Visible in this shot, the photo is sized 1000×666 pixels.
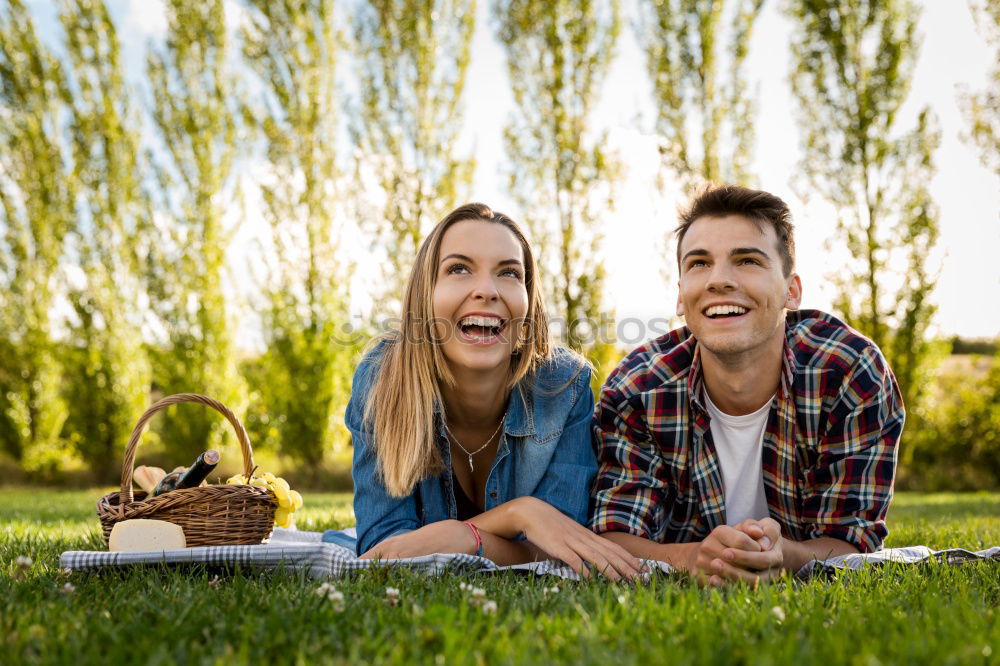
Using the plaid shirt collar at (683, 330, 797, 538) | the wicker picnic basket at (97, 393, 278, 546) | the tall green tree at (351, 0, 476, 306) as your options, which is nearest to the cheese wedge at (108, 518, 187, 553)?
the wicker picnic basket at (97, 393, 278, 546)

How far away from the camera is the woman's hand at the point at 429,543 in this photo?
124 inches

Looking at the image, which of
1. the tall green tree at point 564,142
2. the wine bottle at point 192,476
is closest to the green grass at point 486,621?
the wine bottle at point 192,476

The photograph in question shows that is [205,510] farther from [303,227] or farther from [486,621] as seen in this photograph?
[303,227]

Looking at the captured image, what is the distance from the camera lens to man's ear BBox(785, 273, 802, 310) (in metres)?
3.73

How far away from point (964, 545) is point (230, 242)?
11.6 m

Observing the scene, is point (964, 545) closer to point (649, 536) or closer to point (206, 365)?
point (649, 536)

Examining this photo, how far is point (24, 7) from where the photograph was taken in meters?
14.1

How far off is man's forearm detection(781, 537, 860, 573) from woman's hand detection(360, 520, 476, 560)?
4.22ft

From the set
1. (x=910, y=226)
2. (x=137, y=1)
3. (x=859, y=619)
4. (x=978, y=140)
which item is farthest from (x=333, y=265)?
(x=859, y=619)

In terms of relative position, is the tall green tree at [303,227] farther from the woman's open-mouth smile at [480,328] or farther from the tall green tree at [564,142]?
the woman's open-mouth smile at [480,328]

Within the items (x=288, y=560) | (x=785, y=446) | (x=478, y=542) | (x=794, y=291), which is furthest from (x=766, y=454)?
(x=288, y=560)

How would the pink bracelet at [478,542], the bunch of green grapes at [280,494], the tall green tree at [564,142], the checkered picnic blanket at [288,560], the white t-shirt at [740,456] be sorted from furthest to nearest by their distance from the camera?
the tall green tree at [564,142] < the white t-shirt at [740,456] < the bunch of green grapes at [280,494] < the pink bracelet at [478,542] < the checkered picnic blanket at [288,560]

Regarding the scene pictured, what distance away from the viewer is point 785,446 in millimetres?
3527

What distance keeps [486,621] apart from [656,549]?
1488mm
